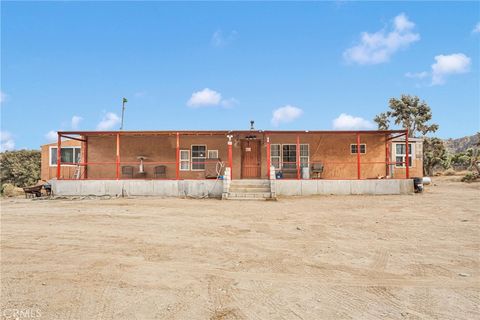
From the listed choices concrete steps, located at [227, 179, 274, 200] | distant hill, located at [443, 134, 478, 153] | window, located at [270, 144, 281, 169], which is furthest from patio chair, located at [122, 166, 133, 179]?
distant hill, located at [443, 134, 478, 153]

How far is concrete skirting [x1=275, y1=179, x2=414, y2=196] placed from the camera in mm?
14867

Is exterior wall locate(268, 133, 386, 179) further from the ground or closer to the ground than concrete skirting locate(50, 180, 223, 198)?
further from the ground

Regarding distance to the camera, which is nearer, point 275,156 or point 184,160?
point 275,156

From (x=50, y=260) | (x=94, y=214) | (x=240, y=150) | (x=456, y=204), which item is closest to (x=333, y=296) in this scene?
(x=50, y=260)

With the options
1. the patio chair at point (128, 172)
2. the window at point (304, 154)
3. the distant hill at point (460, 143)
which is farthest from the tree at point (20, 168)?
the distant hill at point (460, 143)

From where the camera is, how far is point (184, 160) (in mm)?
18094

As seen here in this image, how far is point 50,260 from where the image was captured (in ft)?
16.5

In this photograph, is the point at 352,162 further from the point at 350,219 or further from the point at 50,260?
the point at 50,260

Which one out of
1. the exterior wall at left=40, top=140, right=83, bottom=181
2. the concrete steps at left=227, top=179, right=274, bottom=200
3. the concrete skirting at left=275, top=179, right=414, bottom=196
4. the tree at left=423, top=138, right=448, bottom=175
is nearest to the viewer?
the concrete steps at left=227, top=179, right=274, bottom=200

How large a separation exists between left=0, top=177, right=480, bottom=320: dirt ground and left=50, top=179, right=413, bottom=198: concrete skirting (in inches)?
239

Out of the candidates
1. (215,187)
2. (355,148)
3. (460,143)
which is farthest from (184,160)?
(460,143)

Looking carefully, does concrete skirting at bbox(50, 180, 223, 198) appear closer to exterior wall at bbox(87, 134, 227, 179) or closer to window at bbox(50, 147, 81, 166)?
exterior wall at bbox(87, 134, 227, 179)

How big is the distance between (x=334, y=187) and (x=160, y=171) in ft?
30.3

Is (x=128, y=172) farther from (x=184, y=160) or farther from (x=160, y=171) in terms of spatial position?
(x=184, y=160)
